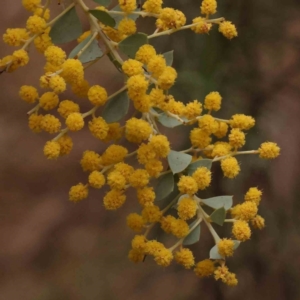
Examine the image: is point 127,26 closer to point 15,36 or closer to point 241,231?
point 15,36

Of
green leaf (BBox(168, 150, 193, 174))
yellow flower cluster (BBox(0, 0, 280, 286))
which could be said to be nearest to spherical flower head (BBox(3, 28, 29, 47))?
yellow flower cluster (BBox(0, 0, 280, 286))

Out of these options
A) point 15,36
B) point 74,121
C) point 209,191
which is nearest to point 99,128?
point 74,121

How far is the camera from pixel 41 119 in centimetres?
49

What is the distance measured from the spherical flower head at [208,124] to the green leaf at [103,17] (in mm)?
143

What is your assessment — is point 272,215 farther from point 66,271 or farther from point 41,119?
point 41,119

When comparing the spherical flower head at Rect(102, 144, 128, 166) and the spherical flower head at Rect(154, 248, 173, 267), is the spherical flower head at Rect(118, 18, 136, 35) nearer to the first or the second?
the spherical flower head at Rect(102, 144, 128, 166)

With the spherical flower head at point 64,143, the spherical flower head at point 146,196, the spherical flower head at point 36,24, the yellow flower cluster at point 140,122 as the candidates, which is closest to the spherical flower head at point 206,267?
the yellow flower cluster at point 140,122

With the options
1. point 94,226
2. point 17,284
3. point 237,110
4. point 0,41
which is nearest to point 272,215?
point 237,110

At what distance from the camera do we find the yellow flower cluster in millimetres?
455

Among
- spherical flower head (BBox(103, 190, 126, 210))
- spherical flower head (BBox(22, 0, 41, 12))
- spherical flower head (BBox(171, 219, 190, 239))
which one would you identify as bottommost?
spherical flower head (BBox(171, 219, 190, 239))

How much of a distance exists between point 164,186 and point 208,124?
0.30ft

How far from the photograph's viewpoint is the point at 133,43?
0.47 m

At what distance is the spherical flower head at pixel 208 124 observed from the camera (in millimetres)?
496

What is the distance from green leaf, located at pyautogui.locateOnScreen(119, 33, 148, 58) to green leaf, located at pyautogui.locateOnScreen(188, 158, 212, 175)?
0.47 ft
